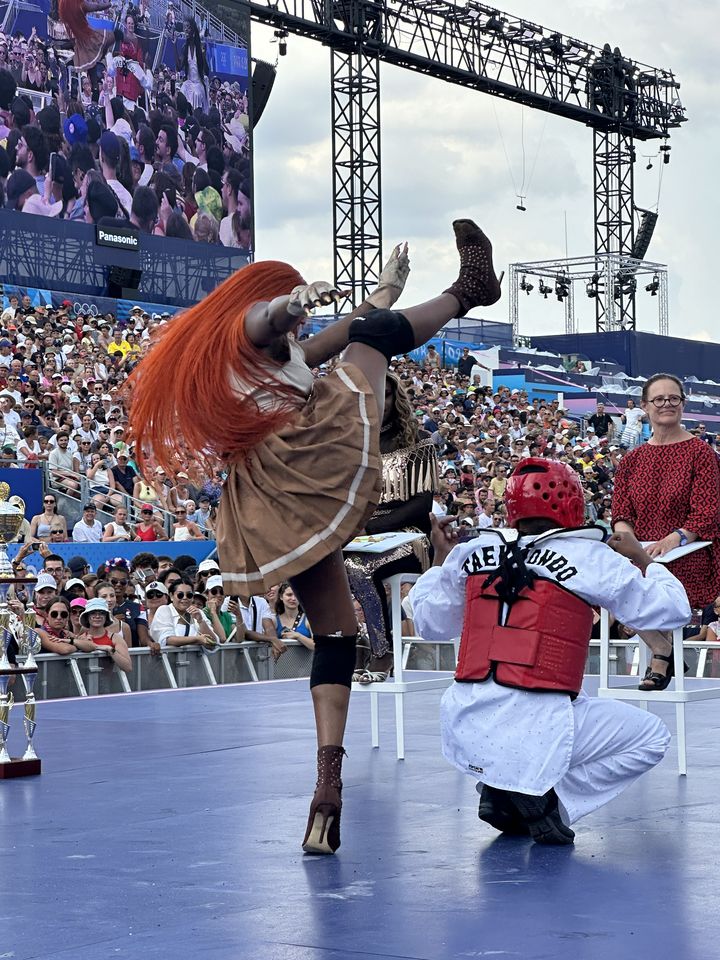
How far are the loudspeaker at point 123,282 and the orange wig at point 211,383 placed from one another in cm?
2190

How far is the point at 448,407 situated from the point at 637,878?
705 inches

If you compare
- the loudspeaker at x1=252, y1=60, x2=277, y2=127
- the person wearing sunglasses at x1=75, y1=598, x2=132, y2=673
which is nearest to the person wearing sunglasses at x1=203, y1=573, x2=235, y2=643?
the person wearing sunglasses at x1=75, y1=598, x2=132, y2=673

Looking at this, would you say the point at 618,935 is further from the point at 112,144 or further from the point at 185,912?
the point at 112,144

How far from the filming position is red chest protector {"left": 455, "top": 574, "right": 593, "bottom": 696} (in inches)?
152

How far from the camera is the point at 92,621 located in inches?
329

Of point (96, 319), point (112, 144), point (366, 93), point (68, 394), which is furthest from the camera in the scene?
point (366, 93)

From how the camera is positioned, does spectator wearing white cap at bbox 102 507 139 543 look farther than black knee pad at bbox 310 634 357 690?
Yes

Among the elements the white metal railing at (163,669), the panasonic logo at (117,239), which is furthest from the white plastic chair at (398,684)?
the panasonic logo at (117,239)

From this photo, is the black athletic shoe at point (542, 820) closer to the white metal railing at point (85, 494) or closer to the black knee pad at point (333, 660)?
the black knee pad at point (333, 660)

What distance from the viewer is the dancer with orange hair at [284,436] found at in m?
3.71

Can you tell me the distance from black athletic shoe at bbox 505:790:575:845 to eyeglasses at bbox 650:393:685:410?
6.89 ft

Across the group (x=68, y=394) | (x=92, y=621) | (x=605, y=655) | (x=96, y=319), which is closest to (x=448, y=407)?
(x=96, y=319)

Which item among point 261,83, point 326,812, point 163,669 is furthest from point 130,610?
point 261,83

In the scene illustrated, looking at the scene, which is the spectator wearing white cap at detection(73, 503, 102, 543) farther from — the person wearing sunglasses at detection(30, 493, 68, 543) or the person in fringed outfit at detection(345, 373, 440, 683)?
the person in fringed outfit at detection(345, 373, 440, 683)
